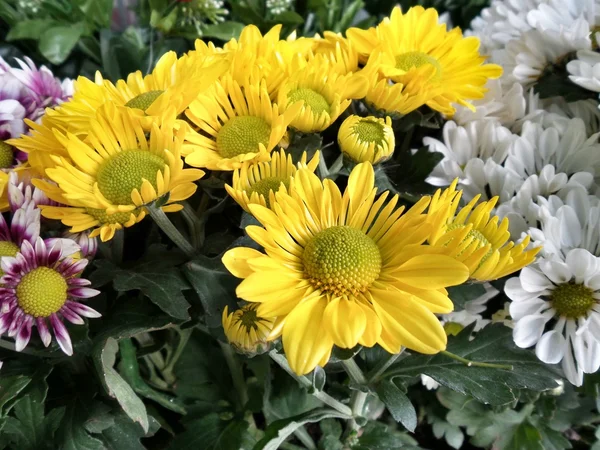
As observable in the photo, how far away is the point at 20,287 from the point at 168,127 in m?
0.18

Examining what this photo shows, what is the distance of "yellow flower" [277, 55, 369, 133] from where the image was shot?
0.49 m

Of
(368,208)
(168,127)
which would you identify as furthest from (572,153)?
(168,127)

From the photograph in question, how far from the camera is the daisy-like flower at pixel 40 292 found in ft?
1.44

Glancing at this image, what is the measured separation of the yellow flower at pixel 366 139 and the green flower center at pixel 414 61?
13 cm

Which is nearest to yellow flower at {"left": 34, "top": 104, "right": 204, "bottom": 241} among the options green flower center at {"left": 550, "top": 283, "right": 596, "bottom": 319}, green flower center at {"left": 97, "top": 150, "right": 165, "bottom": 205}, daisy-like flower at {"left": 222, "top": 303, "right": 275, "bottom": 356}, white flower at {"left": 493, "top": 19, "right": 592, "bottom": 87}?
green flower center at {"left": 97, "top": 150, "right": 165, "bottom": 205}

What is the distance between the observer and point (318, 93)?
1.73 feet

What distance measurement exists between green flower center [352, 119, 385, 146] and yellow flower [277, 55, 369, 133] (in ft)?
0.08

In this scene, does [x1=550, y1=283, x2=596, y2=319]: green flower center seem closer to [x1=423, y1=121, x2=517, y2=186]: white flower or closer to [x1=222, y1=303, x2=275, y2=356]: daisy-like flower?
[x1=423, y1=121, x2=517, y2=186]: white flower

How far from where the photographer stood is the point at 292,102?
0.51 m

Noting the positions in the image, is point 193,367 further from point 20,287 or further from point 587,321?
point 587,321

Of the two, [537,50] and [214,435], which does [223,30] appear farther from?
[214,435]

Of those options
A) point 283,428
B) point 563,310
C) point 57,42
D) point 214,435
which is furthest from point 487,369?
point 57,42

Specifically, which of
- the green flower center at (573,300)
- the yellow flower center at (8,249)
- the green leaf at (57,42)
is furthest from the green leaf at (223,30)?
the green flower center at (573,300)

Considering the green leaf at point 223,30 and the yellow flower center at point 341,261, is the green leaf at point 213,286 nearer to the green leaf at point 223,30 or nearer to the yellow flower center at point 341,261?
the yellow flower center at point 341,261
